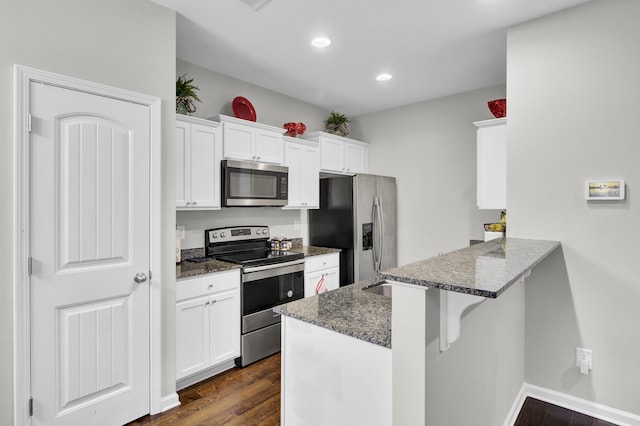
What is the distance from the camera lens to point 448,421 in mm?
1327

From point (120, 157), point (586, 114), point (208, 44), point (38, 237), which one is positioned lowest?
point (38, 237)

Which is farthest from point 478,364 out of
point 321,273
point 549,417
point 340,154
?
point 340,154

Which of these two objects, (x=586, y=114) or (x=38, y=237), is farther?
(x=586, y=114)

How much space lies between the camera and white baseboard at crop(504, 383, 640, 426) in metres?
2.14

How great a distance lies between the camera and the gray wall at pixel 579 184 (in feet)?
6.88

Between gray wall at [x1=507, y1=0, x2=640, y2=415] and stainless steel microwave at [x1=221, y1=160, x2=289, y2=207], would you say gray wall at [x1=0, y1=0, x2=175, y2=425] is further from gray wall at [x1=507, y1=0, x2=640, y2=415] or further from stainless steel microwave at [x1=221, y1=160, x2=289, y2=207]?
gray wall at [x1=507, y1=0, x2=640, y2=415]

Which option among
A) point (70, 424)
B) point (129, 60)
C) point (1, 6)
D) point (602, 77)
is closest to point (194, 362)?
point (70, 424)

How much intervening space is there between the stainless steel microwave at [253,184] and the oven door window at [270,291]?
0.76m

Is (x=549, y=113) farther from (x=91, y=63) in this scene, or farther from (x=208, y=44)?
(x=91, y=63)

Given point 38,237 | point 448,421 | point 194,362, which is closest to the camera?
point 448,421

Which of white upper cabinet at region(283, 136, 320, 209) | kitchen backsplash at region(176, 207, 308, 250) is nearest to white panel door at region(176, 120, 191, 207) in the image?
kitchen backsplash at region(176, 207, 308, 250)

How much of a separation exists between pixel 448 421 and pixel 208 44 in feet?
9.88

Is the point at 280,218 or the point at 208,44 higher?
the point at 208,44

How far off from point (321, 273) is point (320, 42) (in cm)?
226
